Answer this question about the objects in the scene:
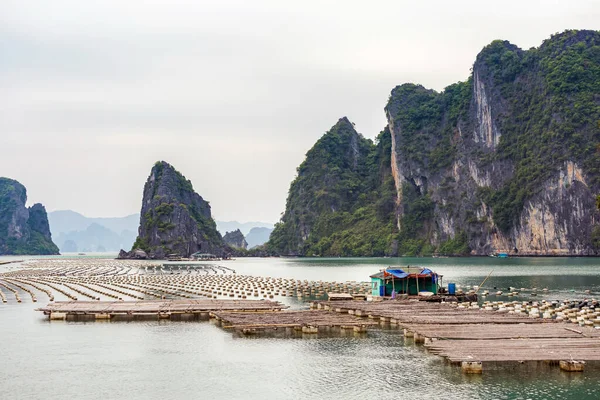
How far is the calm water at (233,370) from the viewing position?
23516mm

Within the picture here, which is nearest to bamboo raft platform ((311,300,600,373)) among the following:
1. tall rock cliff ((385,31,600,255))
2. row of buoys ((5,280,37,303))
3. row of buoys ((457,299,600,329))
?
row of buoys ((457,299,600,329))

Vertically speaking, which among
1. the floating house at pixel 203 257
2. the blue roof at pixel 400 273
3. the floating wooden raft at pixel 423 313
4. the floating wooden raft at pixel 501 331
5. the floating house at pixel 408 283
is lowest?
the floating wooden raft at pixel 501 331

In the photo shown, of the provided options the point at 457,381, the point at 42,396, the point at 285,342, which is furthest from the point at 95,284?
the point at 457,381

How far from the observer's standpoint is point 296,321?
125 feet

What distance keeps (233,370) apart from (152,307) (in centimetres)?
1999

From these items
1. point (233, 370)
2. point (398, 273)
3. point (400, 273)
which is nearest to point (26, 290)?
point (398, 273)

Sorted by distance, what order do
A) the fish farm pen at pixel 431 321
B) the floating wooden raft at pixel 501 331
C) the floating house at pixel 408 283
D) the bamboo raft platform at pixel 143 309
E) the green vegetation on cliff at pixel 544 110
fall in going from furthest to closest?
1. the green vegetation on cliff at pixel 544 110
2. the floating house at pixel 408 283
3. the bamboo raft platform at pixel 143 309
4. the floating wooden raft at pixel 501 331
5. the fish farm pen at pixel 431 321

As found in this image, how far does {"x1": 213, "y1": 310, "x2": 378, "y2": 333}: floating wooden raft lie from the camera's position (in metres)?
36.6

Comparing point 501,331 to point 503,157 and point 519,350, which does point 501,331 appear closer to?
point 519,350

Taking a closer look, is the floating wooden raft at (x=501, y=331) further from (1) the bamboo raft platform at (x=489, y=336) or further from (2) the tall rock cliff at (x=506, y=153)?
(2) the tall rock cliff at (x=506, y=153)

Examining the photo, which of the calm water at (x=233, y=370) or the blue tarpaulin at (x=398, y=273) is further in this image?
the blue tarpaulin at (x=398, y=273)

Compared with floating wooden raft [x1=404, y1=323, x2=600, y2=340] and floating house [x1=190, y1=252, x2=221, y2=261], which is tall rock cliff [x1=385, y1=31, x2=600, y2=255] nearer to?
floating house [x1=190, y1=252, x2=221, y2=261]

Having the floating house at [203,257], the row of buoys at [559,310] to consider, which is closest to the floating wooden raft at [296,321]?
the row of buoys at [559,310]

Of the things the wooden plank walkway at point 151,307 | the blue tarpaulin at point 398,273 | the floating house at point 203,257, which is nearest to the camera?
the wooden plank walkway at point 151,307
